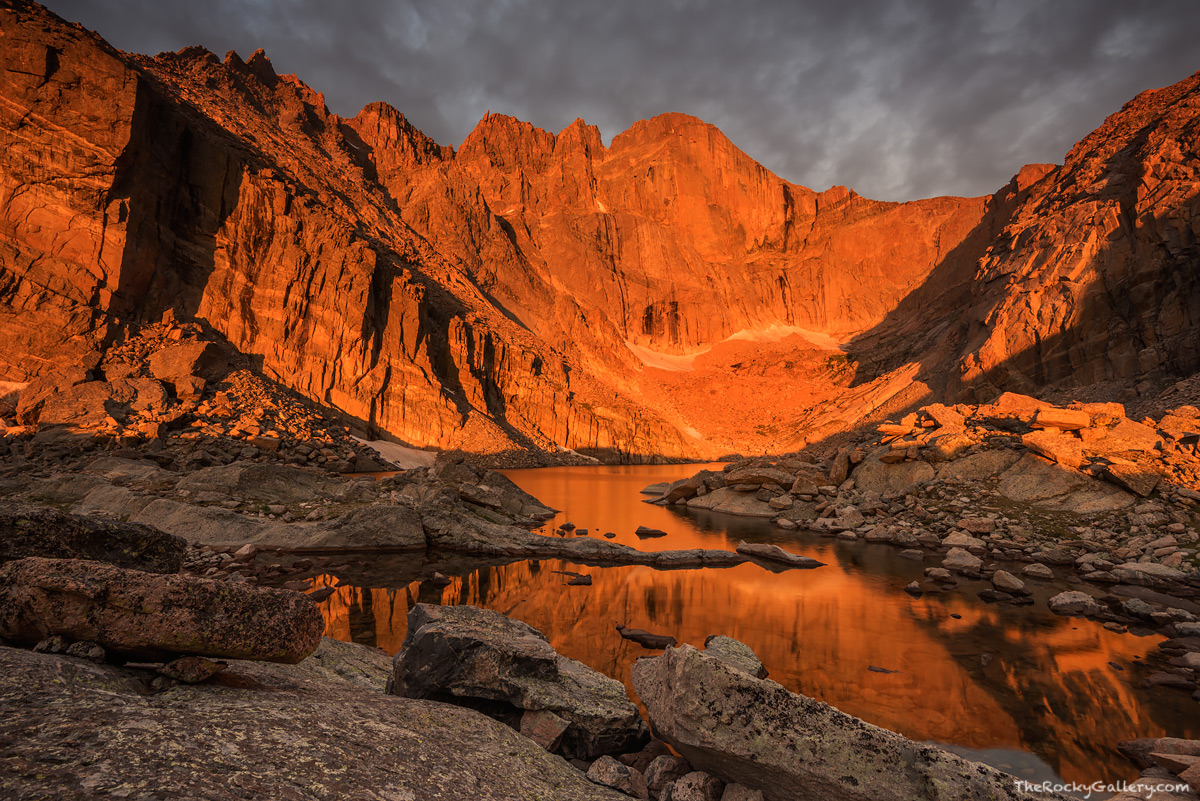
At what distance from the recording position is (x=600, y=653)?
340 inches

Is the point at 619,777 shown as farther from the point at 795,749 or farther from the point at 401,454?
the point at 401,454

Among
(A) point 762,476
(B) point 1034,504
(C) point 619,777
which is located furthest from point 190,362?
(B) point 1034,504

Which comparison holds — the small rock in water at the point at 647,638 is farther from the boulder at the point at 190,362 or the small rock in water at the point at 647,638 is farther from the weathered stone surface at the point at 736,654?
the boulder at the point at 190,362

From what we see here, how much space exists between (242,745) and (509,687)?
123 inches

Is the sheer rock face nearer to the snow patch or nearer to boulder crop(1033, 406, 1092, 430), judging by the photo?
boulder crop(1033, 406, 1092, 430)

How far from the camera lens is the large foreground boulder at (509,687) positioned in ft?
16.8

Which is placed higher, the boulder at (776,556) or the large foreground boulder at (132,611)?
the large foreground boulder at (132,611)

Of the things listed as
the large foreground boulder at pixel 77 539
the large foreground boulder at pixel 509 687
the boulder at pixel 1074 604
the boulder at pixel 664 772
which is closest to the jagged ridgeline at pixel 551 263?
A: the boulder at pixel 1074 604

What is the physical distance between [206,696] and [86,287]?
43.9m

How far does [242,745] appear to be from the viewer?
98.9 inches

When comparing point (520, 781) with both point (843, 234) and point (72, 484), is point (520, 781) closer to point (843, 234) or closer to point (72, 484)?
point (72, 484)

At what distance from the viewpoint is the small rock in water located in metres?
8.98

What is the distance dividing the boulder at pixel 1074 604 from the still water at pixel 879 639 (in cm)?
35

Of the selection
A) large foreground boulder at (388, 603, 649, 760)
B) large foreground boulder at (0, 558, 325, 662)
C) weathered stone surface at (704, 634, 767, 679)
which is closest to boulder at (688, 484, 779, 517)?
weathered stone surface at (704, 634, 767, 679)
